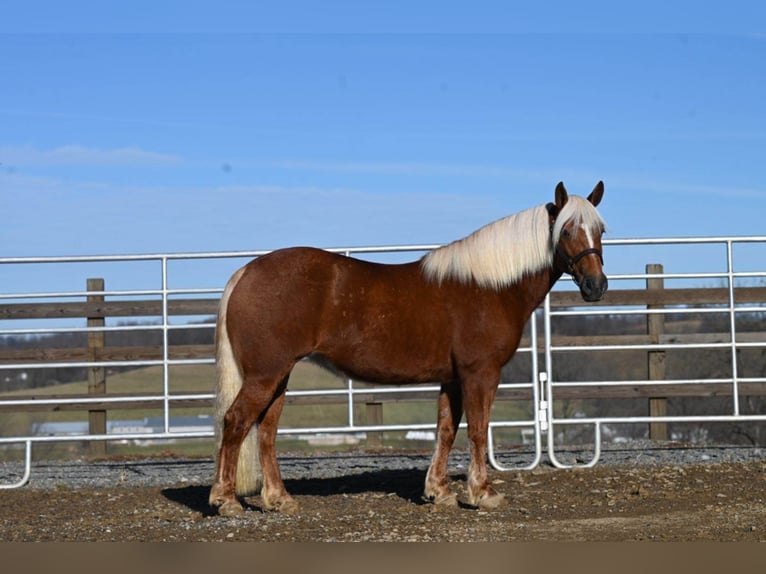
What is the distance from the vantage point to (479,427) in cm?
605

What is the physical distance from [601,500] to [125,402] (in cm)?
502

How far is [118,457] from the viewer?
9.98 meters

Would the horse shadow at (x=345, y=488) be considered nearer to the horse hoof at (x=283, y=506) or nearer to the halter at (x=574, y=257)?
the horse hoof at (x=283, y=506)

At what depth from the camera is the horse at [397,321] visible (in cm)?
580

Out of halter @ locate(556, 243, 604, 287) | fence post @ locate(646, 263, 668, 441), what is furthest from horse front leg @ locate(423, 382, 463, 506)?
fence post @ locate(646, 263, 668, 441)

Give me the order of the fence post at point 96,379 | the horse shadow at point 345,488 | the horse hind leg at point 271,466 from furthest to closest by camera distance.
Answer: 1. the fence post at point 96,379
2. the horse shadow at point 345,488
3. the horse hind leg at point 271,466

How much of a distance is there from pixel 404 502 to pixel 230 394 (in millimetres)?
1508

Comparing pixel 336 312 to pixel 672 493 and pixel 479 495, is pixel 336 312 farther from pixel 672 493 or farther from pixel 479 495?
pixel 672 493

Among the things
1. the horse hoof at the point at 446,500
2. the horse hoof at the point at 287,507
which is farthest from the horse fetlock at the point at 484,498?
the horse hoof at the point at 287,507

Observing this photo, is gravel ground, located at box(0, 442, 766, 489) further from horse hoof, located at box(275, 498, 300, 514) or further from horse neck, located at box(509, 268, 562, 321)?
horse neck, located at box(509, 268, 562, 321)

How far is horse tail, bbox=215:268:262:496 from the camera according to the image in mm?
5848

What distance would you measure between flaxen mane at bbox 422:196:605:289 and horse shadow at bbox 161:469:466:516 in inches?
63.6

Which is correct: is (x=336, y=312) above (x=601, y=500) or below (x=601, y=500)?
above

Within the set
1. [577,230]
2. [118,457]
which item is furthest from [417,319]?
[118,457]
